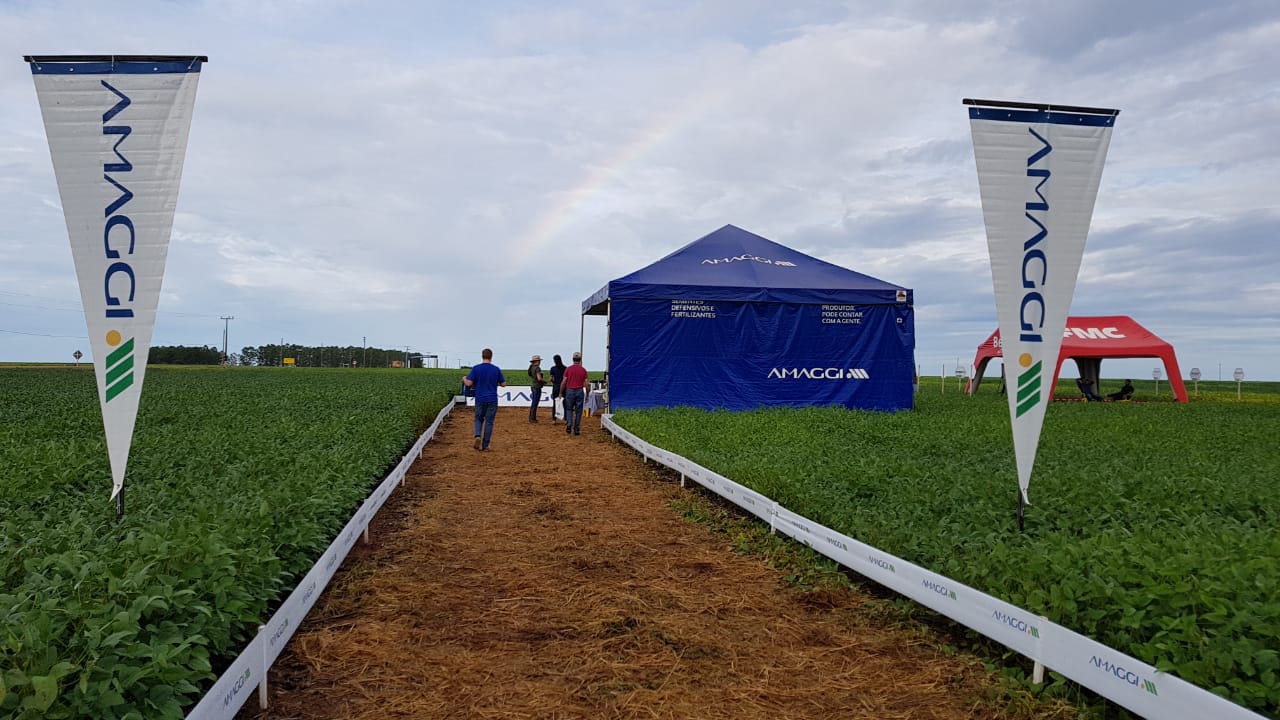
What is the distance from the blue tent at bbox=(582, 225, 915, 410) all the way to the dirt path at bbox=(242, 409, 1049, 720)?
43.1 ft

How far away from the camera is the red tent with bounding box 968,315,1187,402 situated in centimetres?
3362

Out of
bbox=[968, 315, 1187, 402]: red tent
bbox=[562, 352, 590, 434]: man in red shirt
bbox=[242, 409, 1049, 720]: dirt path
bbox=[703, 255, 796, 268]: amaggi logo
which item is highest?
bbox=[703, 255, 796, 268]: amaggi logo

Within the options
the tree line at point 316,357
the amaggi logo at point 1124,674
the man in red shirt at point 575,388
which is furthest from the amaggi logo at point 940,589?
the tree line at point 316,357

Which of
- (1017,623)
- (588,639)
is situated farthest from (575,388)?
(1017,623)

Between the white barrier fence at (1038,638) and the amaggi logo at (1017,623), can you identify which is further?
the amaggi logo at (1017,623)

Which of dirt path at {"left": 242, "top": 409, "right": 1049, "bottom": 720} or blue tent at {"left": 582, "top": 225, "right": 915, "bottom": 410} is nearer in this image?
dirt path at {"left": 242, "top": 409, "right": 1049, "bottom": 720}

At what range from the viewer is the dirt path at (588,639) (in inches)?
183

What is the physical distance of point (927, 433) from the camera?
52.4ft

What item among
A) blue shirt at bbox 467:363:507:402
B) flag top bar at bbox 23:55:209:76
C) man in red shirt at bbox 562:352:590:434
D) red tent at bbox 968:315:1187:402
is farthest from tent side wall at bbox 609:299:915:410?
flag top bar at bbox 23:55:209:76

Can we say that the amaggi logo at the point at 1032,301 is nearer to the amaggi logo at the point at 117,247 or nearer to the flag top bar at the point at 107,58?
the flag top bar at the point at 107,58

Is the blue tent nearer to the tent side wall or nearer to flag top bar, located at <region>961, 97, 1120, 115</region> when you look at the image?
the tent side wall

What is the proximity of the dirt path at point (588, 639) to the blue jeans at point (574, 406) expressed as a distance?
10.5m

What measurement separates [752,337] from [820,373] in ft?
7.44

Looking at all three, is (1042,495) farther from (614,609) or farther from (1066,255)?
(614,609)
